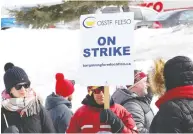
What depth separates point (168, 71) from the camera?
328 cm

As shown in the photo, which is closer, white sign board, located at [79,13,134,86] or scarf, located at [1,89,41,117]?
white sign board, located at [79,13,134,86]

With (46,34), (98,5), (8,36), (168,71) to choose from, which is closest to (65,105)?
(98,5)

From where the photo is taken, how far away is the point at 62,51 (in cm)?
742

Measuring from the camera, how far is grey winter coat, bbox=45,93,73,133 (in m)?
4.61

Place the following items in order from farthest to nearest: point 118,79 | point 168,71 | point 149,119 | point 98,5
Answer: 1. point 149,119
2. point 98,5
3. point 118,79
4. point 168,71

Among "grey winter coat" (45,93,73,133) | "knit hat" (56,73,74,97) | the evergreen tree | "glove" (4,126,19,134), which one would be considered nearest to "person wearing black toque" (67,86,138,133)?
"glove" (4,126,19,134)

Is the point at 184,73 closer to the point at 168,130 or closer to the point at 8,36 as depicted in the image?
the point at 168,130

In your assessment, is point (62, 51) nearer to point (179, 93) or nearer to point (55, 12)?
point (55, 12)

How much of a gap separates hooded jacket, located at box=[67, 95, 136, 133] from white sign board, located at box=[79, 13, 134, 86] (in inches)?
9.5

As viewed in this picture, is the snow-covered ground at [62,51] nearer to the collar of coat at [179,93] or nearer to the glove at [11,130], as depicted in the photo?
the glove at [11,130]

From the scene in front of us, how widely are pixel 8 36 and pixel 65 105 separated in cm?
501

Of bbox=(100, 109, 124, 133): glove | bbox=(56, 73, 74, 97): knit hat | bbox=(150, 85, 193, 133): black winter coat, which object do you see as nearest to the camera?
bbox=(150, 85, 193, 133): black winter coat

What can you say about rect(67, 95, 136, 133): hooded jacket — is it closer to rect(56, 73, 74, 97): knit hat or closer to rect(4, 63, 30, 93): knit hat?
rect(4, 63, 30, 93): knit hat

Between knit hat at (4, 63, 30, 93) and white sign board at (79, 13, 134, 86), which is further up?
white sign board at (79, 13, 134, 86)
